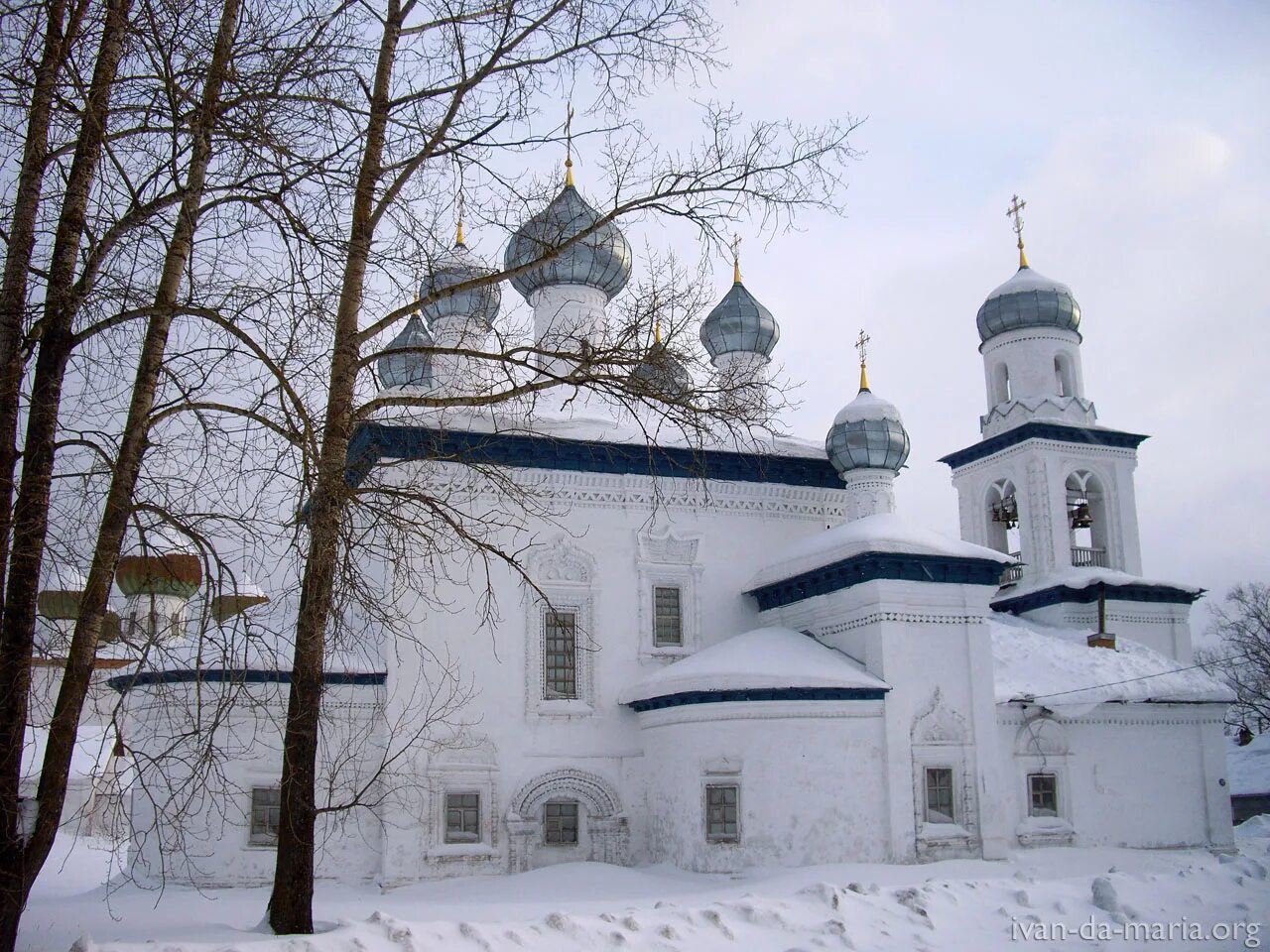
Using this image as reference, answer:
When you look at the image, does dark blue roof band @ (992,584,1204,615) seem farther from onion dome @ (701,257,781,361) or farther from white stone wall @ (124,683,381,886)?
white stone wall @ (124,683,381,886)

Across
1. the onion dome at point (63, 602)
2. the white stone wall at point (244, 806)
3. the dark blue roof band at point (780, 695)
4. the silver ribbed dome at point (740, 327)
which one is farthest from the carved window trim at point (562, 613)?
the onion dome at point (63, 602)

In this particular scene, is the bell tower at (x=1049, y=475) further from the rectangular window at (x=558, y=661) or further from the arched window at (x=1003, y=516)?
the rectangular window at (x=558, y=661)

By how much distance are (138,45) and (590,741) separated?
10.0 meters

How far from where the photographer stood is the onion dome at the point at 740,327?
1812 centimetres

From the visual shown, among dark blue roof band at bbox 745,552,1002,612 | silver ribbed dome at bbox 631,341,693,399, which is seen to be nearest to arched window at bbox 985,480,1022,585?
dark blue roof band at bbox 745,552,1002,612

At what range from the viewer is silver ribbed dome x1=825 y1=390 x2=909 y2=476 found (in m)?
15.7

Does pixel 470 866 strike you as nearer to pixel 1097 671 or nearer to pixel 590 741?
pixel 590 741

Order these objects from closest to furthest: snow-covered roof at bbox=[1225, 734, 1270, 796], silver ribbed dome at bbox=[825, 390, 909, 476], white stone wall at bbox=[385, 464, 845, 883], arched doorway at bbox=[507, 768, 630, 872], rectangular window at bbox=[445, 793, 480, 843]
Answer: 1. rectangular window at bbox=[445, 793, 480, 843]
2. white stone wall at bbox=[385, 464, 845, 883]
3. arched doorway at bbox=[507, 768, 630, 872]
4. silver ribbed dome at bbox=[825, 390, 909, 476]
5. snow-covered roof at bbox=[1225, 734, 1270, 796]

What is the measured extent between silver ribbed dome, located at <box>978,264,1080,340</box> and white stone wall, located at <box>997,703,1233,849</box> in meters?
7.73

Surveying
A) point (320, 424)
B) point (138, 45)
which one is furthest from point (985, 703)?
point (138, 45)

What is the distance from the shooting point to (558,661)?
559 inches

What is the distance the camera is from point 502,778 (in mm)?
13453

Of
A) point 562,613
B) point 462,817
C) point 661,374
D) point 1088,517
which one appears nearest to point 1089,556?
point 1088,517

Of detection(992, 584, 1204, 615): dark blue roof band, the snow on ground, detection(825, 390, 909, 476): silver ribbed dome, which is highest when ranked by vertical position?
detection(825, 390, 909, 476): silver ribbed dome
